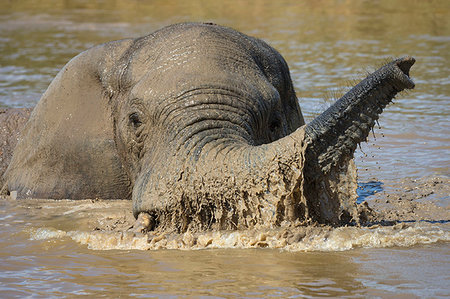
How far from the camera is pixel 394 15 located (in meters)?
21.7

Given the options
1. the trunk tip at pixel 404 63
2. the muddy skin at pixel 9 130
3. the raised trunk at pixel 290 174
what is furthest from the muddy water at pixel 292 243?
the muddy skin at pixel 9 130

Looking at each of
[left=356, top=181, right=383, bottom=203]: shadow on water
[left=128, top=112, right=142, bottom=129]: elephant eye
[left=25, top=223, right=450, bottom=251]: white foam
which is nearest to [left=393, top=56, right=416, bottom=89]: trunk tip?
[left=25, top=223, right=450, bottom=251]: white foam

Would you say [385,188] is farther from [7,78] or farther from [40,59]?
[40,59]

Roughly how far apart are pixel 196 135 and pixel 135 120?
2.93ft

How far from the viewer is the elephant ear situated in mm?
6484

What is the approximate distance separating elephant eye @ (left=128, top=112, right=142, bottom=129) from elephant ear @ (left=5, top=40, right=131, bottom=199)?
471 millimetres

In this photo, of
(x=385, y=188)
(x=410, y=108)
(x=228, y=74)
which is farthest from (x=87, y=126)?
(x=410, y=108)

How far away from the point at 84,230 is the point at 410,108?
6.54m

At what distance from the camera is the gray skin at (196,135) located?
4762 millimetres

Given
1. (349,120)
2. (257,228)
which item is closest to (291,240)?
(257,228)

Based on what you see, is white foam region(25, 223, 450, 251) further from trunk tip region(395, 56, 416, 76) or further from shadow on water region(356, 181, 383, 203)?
shadow on water region(356, 181, 383, 203)

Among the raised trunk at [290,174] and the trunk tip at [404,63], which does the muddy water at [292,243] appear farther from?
the trunk tip at [404,63]

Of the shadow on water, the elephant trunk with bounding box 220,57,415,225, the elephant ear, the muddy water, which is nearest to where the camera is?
the muddy water

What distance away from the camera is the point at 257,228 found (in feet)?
16.1
